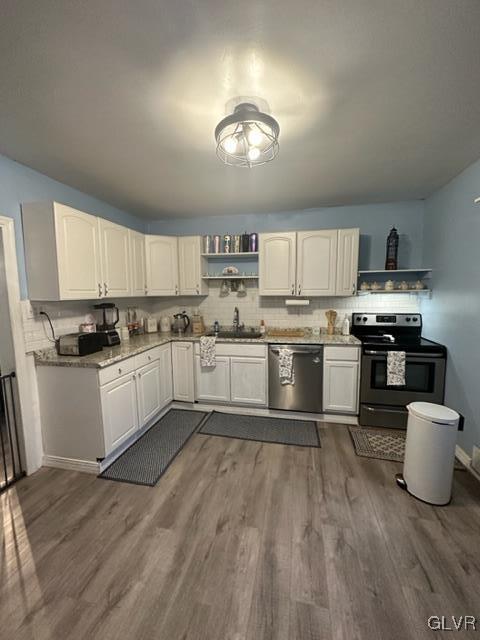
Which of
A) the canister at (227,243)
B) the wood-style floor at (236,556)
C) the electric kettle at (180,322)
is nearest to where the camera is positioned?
the wood-style floor at (236,556)

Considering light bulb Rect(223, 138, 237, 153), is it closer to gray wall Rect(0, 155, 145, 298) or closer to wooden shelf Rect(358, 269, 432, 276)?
gray wall Rect(0, 155, 145, 298)

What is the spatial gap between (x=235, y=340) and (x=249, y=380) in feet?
1.69

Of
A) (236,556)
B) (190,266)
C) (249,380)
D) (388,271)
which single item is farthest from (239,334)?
(236,556)

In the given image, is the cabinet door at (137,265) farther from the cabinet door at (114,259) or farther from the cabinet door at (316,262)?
the cabinet door at (316,262)

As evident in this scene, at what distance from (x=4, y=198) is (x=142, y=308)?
1.97 meters

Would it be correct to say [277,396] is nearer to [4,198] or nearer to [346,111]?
[346,111]

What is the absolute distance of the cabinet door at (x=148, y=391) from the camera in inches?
106

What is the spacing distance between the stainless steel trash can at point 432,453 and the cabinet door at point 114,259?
116 inches

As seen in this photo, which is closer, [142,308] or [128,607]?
[128,607]

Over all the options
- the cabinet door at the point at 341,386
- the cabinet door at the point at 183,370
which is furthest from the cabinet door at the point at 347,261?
the cabinet door at the point at 183,370

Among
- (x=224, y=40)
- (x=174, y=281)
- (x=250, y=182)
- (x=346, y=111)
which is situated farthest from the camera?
(x=174, y=281)

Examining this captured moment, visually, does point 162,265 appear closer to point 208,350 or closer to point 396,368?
point 208,350

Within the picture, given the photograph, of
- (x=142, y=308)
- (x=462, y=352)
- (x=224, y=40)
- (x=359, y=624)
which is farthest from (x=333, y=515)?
(x=142, y=308)

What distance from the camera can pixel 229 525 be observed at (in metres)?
Answer: 1.72
